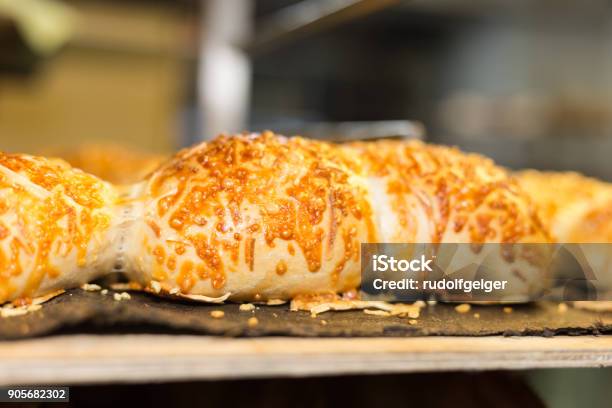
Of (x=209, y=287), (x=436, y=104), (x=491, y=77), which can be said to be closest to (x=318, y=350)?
(x=209, y=287)

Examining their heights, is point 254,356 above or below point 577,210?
below

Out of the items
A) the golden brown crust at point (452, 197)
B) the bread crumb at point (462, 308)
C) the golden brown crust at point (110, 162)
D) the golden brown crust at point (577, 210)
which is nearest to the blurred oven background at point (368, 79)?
the golden brown crust at point (110, 162)

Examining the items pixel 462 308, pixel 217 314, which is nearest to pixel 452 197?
pixel 462 308

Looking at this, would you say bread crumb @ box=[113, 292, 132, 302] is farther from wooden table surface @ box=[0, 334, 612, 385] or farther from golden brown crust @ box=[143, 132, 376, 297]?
wooden table surface @ box=[0, 334, 612, 385]

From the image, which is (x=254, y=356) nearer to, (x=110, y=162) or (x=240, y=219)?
(x=240, y=219)

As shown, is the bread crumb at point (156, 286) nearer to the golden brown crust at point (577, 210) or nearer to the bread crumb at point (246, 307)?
the bread crumb at point (246, 307)

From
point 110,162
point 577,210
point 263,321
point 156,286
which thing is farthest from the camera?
point 110,162

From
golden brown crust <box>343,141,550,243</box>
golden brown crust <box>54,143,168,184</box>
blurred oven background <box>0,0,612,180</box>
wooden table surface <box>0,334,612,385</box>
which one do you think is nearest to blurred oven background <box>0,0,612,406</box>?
blurred oven background <box>0,0,612,180</box>
